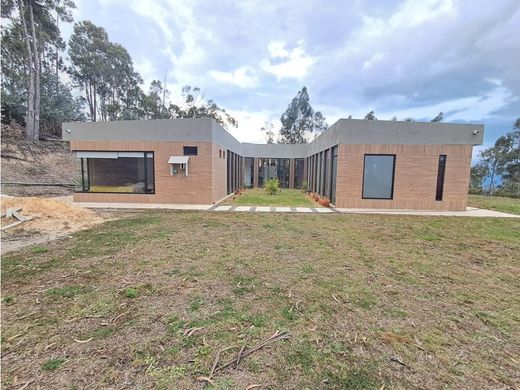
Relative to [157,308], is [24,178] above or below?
above

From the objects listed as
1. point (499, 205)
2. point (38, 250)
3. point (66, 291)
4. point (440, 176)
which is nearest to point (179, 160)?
point (38, 250)

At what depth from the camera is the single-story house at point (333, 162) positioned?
1081cm

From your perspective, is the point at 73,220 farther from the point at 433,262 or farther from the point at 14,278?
the point at 433,262

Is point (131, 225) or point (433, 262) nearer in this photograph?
point (433, 262)

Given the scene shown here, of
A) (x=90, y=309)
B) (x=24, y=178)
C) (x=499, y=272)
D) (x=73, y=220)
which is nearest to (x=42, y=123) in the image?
(x=24, y=178)

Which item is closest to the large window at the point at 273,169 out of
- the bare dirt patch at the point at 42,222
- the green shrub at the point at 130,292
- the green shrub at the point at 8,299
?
the bare dirt patch at the point at 42,222

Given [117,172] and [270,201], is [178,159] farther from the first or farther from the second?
[270,201]

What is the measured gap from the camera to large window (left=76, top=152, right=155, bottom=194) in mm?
11781

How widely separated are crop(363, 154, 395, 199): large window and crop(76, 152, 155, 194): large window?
990 cm

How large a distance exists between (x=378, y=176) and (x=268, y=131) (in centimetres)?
3261

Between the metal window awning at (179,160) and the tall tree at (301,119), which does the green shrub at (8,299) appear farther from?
the tall tree at (301,119)

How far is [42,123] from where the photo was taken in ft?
69.2

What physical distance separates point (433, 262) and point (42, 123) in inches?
1109

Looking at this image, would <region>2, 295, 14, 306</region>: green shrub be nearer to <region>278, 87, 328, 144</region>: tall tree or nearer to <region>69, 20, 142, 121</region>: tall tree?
<region>69, 20, 142, 121</region>: tall tree
